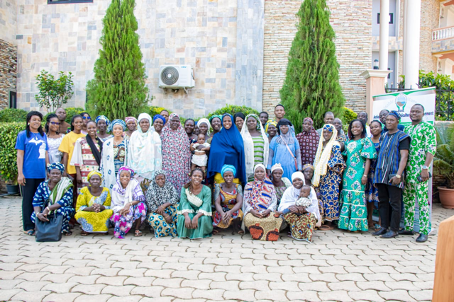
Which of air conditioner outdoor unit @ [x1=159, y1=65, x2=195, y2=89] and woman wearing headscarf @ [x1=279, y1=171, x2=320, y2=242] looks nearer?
woman wearing headscarf @ [x1=279, y1=171, x2=320, y2=242]

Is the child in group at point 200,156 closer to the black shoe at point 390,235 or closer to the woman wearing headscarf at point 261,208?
the woman wearing headscarf at point 261,208

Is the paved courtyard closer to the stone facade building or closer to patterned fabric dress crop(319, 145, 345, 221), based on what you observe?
patterned fabric dress crop(319, 145, 345, 221)

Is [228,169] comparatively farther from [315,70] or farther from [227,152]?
[315,70]

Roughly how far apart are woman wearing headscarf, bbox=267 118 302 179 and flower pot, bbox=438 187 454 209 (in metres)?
3.88

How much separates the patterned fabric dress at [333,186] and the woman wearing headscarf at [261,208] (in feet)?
3.06

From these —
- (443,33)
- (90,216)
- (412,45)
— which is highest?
(443,33)

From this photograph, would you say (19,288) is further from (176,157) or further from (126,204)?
(176,157)

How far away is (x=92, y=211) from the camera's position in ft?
16.3

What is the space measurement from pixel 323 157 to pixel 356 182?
0.63 m

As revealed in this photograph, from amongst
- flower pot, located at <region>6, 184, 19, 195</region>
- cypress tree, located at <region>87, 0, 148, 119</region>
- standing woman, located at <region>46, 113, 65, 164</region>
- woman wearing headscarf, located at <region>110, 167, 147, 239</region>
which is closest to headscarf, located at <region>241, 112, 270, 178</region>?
woman wearing headscarf, located at <region>110, 167, 147, 239</region>

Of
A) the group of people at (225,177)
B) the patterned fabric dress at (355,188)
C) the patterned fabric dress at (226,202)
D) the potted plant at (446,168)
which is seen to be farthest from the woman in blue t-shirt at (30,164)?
the potted plant at (446,168)

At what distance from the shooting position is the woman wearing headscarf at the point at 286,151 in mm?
5582

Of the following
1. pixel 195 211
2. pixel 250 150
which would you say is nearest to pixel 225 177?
pixel 195 211

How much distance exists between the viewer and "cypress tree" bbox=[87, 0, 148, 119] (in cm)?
777
